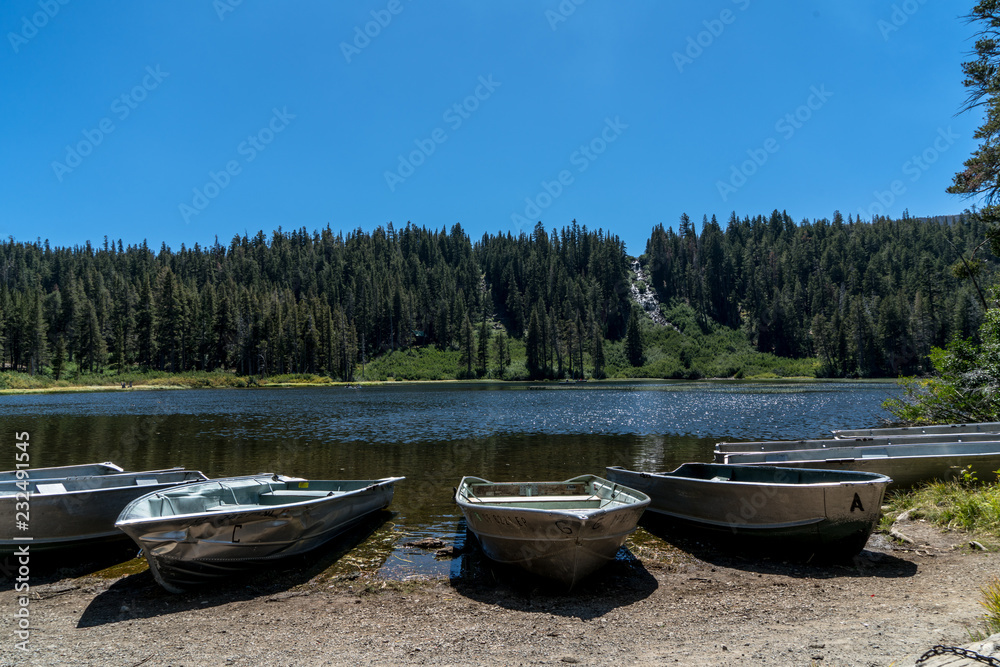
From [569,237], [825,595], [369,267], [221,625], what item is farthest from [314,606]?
[569,237]

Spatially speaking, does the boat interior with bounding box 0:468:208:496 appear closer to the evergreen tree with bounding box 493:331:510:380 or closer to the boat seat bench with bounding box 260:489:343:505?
the boat seat bench with bounding box 260:489:343:505

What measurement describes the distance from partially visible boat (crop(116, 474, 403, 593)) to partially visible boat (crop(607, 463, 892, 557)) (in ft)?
25.0

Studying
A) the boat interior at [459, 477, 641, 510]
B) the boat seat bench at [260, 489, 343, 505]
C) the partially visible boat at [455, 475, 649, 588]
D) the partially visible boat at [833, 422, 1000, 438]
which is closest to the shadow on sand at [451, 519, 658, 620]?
the partially visible boat at [455, 475, 649, 588]

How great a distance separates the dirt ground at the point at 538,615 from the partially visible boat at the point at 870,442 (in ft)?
18.2

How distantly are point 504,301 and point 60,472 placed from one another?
162 m

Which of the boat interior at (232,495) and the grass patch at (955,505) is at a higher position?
the boat interior at (232,495)

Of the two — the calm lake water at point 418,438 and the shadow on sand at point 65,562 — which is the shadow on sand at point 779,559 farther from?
the shadow on sand at point 65,562

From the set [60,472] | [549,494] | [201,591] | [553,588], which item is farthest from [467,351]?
[553,588]

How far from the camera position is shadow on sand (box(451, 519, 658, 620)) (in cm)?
871

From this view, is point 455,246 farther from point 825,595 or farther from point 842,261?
point 825,595

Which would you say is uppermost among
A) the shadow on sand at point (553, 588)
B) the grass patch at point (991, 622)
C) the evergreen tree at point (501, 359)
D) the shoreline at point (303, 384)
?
the evergreen tree at point (501, 359)

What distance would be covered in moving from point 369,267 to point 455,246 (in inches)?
1617

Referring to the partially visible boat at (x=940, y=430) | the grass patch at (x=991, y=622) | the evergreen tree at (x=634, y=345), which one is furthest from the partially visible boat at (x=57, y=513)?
the evergreen tree at (x=634, y=345)

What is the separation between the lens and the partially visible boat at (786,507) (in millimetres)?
9570
